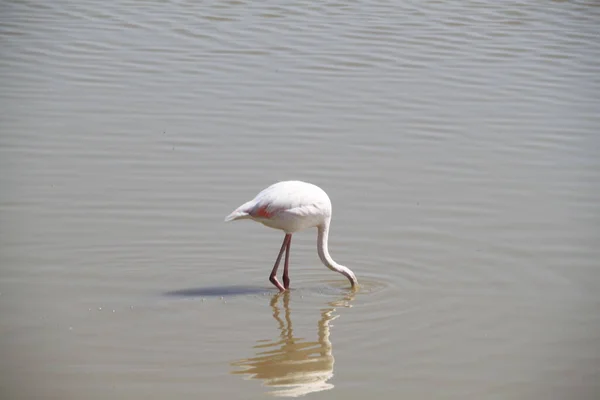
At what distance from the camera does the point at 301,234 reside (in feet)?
27.7

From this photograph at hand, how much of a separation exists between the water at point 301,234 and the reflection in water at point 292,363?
0.06 ft

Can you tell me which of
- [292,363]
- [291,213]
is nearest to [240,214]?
[291,213]

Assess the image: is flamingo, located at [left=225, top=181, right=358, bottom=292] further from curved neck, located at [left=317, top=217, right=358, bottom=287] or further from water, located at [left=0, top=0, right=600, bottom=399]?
water, located at [left=0, top=0, right=600, bottom=399]

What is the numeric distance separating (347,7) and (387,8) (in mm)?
583

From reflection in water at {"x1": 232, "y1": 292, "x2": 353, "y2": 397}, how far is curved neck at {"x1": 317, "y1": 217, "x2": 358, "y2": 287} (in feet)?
1.67

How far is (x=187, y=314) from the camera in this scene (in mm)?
6766

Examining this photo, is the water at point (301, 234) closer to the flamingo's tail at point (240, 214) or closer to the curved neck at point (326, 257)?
the curved neck at point (326, 257)

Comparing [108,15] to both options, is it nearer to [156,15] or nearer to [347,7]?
[156,15]

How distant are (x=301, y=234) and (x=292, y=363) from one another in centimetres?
234

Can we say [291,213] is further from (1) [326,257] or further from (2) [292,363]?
(2) [292,363]

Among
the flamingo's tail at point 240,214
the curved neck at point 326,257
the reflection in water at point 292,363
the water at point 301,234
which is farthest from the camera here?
the curved neck at point 326,257

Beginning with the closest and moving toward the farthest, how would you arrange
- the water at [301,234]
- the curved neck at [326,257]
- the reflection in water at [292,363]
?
1. the reflection in water at [292,363]
2. the water at [301,234]
3. the curved neck at [326,257]

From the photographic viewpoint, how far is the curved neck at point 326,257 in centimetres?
729

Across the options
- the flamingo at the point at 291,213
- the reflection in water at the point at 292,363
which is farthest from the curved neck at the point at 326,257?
the reflection in water at the point at 292,363
